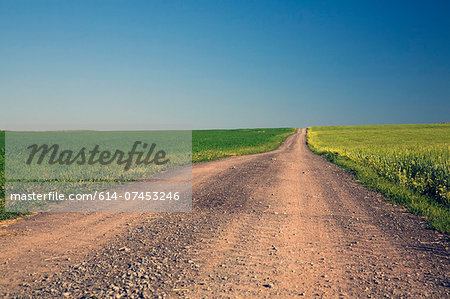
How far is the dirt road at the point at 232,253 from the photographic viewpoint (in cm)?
432

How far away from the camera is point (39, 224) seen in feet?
24.3

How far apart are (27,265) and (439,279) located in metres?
6.36

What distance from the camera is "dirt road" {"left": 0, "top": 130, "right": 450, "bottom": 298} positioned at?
432cm

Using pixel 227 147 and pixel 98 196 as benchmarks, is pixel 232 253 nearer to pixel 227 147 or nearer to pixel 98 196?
pixel 98 196

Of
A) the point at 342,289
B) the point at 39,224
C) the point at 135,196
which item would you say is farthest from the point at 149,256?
the point at 135,196
